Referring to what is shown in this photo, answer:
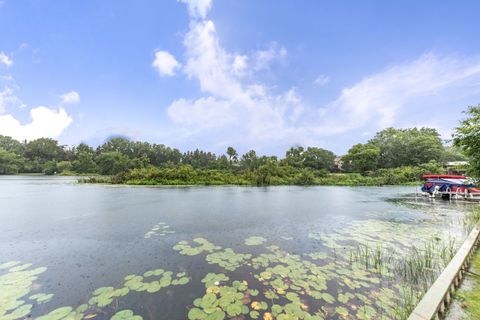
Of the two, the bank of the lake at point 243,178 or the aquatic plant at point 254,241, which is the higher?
the bank of the lake at point 243,178

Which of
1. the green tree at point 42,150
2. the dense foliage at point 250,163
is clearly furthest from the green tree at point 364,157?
the green tree at point 42,150

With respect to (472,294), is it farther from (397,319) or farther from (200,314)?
(200,314)

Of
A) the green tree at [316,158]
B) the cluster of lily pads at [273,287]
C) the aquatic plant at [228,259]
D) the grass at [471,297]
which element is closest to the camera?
the grass at [471,297]

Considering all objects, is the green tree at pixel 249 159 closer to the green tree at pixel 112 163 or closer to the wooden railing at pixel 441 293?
the green tree at pixel 112 163

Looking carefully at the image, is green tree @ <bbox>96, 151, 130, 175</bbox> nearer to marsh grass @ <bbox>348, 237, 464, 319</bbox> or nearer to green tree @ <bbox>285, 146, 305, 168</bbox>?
green tree @ <bbox>285, 146, 305, 168</bbox>

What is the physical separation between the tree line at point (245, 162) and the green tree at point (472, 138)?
26001 mm

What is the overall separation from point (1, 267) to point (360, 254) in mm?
8270

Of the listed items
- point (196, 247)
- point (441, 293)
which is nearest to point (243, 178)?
point (196, 247)

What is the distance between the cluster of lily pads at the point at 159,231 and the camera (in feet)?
22.9

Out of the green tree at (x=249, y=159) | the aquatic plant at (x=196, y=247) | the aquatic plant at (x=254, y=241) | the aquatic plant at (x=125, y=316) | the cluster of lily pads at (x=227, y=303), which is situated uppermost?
the green tree at (x=249, y=159)

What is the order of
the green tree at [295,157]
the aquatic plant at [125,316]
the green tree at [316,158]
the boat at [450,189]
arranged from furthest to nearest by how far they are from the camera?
the green tree at [316,158]
the green tree at [295,157]
the boat at [450,189]
the aquatic plant at [125,316]

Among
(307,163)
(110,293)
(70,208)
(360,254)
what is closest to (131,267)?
(110,293)

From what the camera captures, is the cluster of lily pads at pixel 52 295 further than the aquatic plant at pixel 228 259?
No

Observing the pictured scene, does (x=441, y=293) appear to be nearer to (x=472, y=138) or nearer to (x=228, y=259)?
(x=228, y=259)
